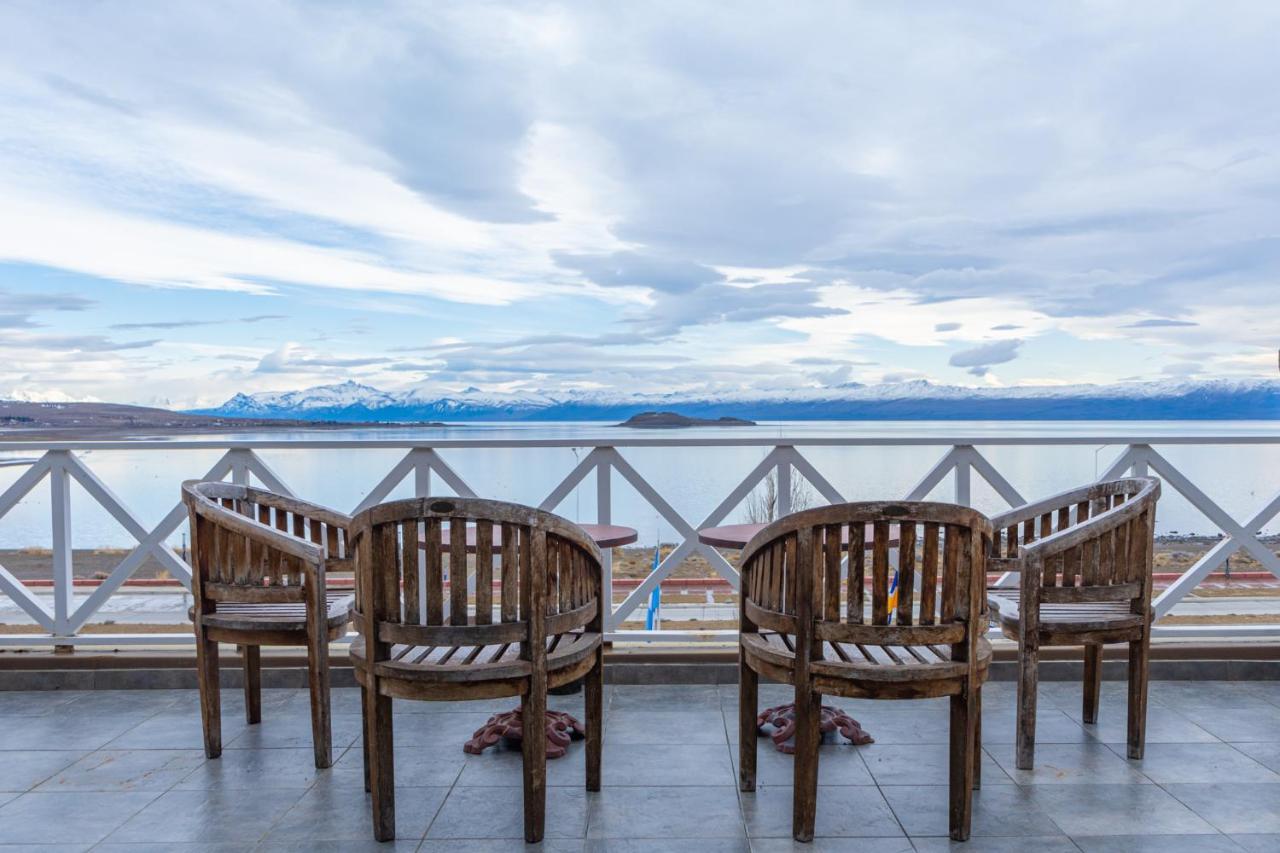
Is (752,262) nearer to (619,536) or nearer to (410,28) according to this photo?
(410,28)

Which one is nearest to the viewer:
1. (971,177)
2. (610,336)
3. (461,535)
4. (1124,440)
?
(461,535)

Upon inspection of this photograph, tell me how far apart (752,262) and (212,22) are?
874 inches

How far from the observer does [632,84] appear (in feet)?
28.4

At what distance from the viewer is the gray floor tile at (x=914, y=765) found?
2830mm

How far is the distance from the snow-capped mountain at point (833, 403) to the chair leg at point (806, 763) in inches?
854

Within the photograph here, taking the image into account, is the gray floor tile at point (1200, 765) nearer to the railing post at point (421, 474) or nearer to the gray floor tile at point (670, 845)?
the gray floor tile at point (670, 845)

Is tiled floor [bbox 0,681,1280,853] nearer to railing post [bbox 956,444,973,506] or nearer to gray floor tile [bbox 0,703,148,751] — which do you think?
gray floor tile [bbox 0,703,148,751]

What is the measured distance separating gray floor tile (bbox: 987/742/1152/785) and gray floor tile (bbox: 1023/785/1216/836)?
0.17ft

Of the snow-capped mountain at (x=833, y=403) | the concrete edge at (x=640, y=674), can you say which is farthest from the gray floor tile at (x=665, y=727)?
the snow-capped mountain at (x=833, y=403)

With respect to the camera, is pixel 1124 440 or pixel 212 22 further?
pixel 212 22

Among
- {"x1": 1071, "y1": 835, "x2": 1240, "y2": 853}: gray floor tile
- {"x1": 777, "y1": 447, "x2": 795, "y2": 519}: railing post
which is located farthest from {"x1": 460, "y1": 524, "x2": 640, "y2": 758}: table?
{"x1": 1071, "y1": 835, "x2": 1240, "y2": 853}: gray floor tile

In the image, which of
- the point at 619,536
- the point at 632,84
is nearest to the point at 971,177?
the point at 632,84

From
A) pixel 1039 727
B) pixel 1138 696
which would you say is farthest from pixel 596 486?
pixel 1138 696

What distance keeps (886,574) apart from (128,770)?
267 cm
